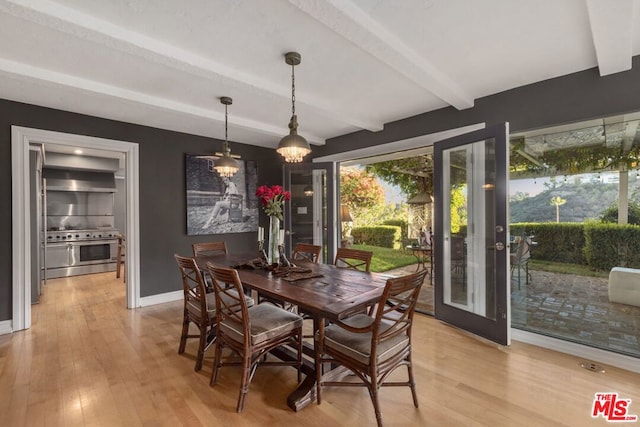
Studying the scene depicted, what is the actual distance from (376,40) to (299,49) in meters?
0.60

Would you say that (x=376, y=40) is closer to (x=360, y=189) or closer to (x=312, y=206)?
(x=312, y=206)

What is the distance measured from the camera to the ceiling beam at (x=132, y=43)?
1668 millimetres

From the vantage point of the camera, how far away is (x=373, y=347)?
65.4 inches

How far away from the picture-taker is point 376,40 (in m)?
1.94

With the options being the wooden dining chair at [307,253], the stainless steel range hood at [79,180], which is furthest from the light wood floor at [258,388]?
the stainless steel range hood at [79,180]

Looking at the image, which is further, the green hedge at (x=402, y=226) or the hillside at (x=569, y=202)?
the green hedge at (x=402, y=226)

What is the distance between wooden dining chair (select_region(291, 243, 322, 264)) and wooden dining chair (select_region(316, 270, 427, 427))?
137 cm

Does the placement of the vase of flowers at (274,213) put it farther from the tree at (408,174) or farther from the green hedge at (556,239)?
the tree at (408,174)

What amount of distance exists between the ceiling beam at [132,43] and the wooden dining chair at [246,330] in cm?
160

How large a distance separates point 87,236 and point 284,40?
6.50 metres

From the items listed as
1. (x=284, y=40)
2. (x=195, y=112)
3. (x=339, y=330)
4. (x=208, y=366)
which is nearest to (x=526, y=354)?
(x=339, y=330)

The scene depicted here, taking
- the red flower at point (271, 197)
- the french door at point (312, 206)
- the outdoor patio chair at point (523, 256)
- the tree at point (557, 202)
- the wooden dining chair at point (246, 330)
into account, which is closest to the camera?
the wooden dining chair at point (246, 330)

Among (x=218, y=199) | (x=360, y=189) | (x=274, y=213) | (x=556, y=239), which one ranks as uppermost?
(x=360, y=189)

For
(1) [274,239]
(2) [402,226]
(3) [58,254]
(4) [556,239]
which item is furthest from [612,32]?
(3) [58,254]
